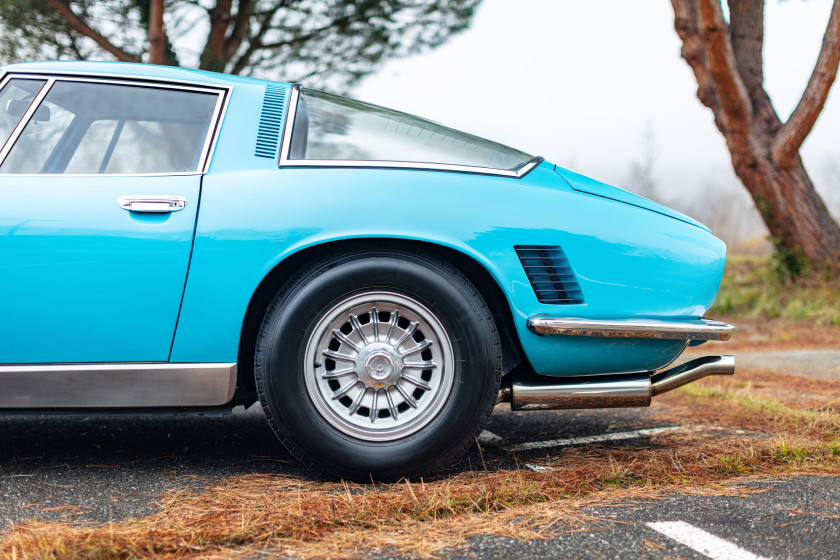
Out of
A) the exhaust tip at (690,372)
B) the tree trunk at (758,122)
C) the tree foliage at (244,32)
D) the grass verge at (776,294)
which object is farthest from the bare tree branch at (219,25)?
the grass verge at (776,294)

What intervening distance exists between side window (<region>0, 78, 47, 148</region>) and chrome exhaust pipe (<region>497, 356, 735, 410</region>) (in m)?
2.01

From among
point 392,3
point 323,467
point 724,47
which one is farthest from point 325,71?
point 323,467

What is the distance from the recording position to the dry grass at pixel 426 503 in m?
1.69

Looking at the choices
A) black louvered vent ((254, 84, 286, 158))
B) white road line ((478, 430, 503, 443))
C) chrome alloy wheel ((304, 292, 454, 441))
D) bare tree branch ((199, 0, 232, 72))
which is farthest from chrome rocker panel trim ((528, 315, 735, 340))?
bare tree branch ((199, 0, 232, 72))

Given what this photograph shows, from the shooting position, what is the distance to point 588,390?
2.35 meters

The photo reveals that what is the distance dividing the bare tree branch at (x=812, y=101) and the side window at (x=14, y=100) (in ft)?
29.2

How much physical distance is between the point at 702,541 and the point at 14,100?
2.69m

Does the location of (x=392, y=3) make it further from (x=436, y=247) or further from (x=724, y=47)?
(x=436, y=247)

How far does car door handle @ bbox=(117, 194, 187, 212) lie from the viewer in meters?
2.21

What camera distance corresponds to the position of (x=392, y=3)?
400 inches

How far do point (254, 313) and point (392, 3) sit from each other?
8.90 meters

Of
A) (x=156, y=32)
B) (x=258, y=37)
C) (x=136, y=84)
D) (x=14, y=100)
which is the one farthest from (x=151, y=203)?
(x=258, y=37)

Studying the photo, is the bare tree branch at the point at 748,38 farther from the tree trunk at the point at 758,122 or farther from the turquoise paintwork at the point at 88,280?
the turquoise paintwork at the point at 88,280

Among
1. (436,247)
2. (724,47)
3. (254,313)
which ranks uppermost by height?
(724,47)
